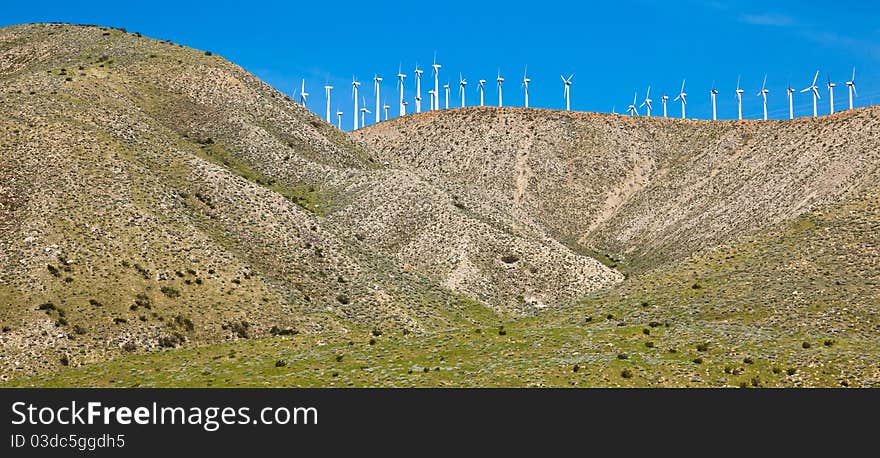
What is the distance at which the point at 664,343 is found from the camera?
7556cm

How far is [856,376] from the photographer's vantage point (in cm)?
6372

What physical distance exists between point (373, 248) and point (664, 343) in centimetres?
4921

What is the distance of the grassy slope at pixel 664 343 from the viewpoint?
67.1 meters

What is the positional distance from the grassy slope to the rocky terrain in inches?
13.1

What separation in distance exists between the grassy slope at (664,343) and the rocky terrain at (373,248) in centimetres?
33

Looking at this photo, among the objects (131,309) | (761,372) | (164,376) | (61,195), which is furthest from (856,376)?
(61,195)

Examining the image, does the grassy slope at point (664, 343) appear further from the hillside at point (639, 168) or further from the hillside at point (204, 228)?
the hillside at point (639, 168)

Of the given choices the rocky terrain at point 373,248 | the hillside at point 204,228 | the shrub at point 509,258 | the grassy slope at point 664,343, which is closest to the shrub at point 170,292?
the hillside at point 204,228

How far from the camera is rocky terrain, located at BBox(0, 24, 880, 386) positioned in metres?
73.4

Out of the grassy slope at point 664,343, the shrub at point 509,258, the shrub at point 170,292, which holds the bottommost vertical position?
the grassy slope at point 664,343

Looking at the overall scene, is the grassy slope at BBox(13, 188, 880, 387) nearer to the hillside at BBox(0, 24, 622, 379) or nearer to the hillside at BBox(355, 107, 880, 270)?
the hillside at BBox(0, 24, 622, 379)

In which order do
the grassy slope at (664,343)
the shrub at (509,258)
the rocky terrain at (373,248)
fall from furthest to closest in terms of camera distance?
the shrub at (509,258), the rocky terrain at (373,248), the grassy slope at (664,343)

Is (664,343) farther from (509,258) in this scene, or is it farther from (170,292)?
(170,292)

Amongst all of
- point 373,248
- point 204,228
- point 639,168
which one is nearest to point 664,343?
point 373,248
